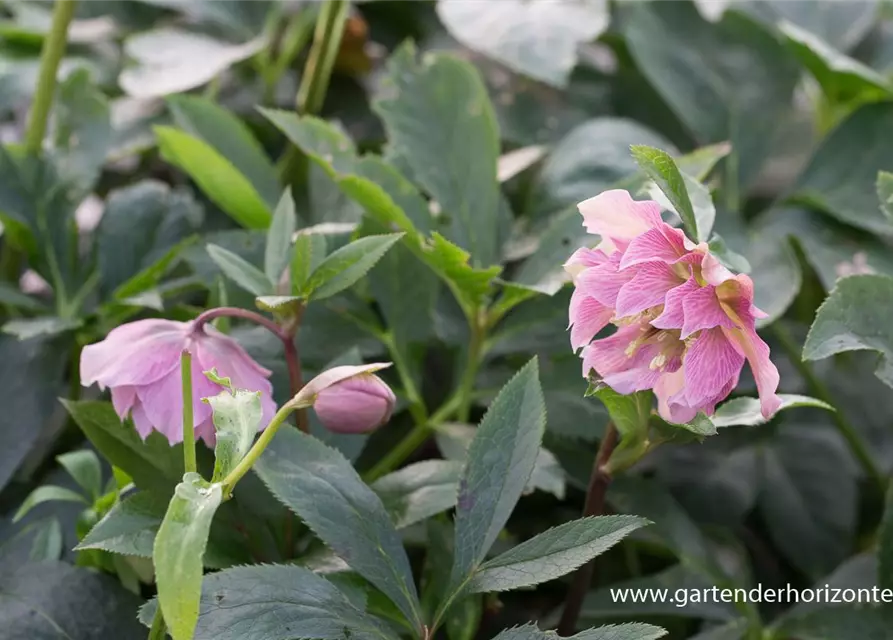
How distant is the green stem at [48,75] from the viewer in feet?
2.15

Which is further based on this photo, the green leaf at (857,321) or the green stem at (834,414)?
the green stem at (834,414)

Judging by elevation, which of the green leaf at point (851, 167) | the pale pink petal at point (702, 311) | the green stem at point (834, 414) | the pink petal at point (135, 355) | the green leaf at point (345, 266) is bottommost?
the green stem at point (834, 414)

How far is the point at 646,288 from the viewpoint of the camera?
37cm

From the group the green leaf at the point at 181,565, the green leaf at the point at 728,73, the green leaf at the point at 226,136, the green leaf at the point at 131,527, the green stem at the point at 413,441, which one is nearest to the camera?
the green leaf at the point at 181,565

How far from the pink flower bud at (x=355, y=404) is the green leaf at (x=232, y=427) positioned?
5cm

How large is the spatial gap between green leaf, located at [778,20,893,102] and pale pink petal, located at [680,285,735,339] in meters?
0.48

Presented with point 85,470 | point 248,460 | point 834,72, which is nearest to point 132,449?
point 85,470

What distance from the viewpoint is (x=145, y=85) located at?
29.0 inches

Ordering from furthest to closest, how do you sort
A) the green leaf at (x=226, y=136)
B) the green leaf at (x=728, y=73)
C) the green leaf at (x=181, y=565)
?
1. the green leaf at (x=728, y=73)
2. the green leaf at (x=226, y=136)
3. the green leaf at (x=181, y=565)

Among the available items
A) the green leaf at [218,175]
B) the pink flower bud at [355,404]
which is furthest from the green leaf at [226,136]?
the pink flower bud at [355,404]

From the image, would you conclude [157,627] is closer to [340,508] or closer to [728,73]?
[340,508]

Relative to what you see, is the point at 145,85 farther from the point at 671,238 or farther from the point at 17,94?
the point at 671,238

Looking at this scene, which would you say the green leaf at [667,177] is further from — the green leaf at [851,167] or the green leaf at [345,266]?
→ the green leaf at [851,167]

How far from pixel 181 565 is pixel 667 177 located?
0.86ft
